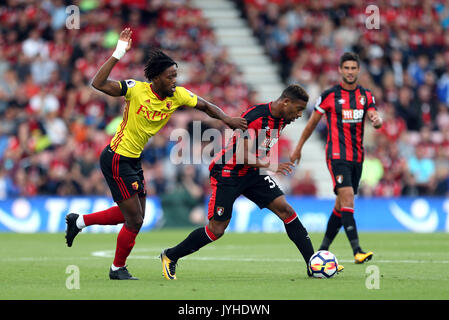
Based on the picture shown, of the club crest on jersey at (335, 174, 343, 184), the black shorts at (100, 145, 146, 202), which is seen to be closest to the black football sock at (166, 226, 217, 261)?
the black shorts at (100, 145, 146, 202)

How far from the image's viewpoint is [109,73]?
28.8ft

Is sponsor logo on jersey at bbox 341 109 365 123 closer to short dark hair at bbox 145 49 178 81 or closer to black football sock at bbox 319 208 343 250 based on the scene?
black football sock at bbox 319 208 343 250

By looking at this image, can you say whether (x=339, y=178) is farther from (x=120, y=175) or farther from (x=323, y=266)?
(x=120, y=175)

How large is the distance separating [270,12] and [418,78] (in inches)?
206

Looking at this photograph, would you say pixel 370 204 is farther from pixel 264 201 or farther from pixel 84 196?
pixel 264 201

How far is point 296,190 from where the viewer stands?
870 inches

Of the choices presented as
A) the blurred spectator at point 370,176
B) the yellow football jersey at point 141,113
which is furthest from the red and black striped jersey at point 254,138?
the blurred spectator at point 370,176

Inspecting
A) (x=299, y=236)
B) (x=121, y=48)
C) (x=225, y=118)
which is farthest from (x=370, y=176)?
(x=121, y=48)

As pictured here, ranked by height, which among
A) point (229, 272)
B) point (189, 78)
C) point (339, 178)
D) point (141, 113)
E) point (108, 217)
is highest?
point (189, 78)

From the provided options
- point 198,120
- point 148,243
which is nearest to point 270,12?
point 198,120

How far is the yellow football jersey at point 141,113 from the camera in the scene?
9312 mm

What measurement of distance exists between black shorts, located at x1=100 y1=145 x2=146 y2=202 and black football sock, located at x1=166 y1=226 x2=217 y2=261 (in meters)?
0.79

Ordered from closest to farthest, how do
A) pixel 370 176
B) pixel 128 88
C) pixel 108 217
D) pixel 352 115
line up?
pixel 128 88 → pixel 108 217 → pixel 352 115 → pixel 370 176

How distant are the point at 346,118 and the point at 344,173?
0.81 meters
